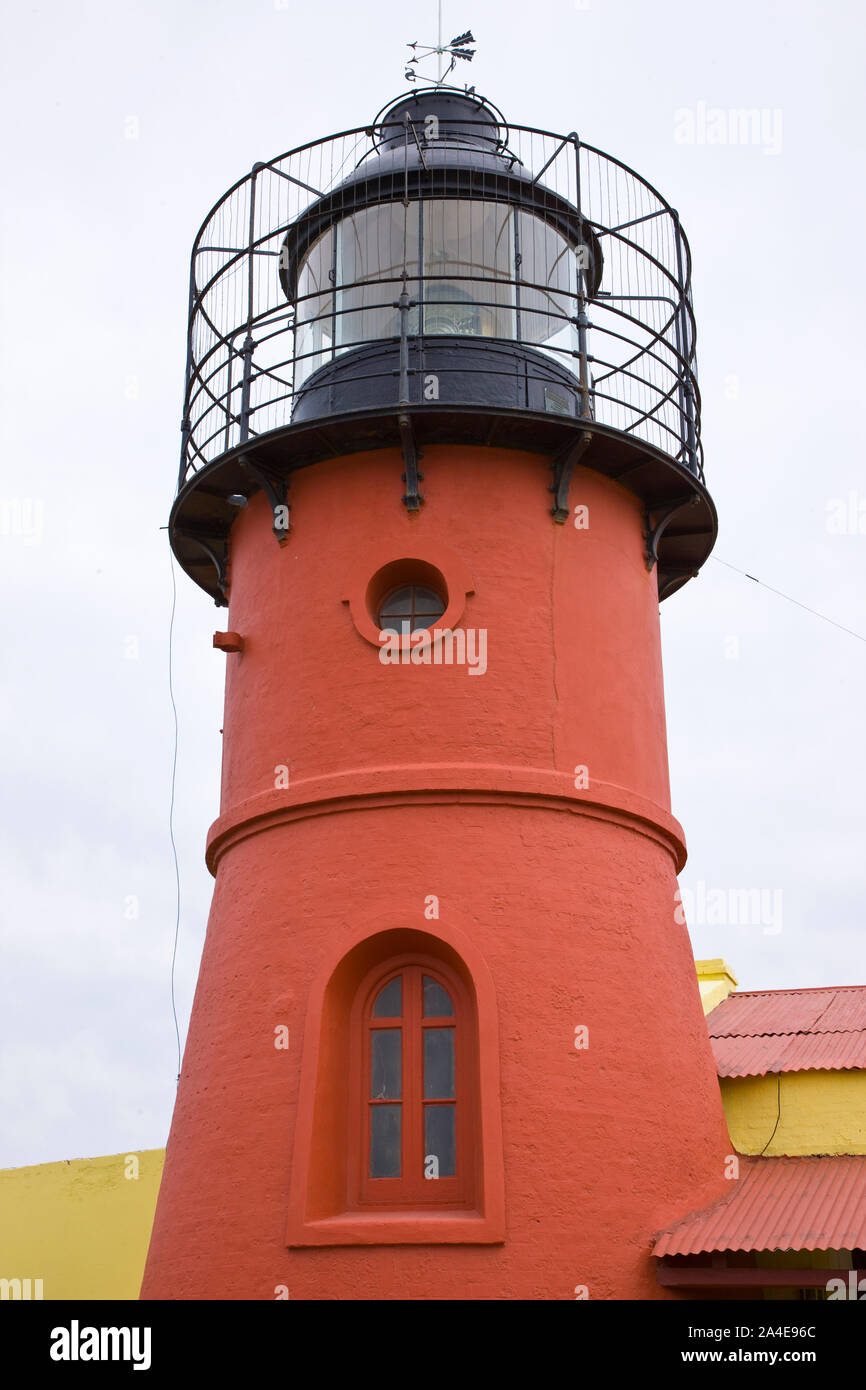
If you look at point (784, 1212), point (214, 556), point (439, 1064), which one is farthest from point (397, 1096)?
point (214, 556)

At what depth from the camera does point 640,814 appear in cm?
1145

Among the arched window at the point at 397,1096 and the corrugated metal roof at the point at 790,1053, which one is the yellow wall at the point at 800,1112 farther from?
the arched window at the point at 397,1096

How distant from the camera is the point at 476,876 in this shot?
1062 centimetres

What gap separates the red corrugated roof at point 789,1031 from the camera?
1203 centimetres

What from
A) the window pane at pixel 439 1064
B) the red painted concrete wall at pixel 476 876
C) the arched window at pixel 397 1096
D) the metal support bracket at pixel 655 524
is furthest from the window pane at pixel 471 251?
the window pane at pixel 439 1064

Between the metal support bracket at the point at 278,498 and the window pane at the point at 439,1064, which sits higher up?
the metal support bracket at the point at 278,498

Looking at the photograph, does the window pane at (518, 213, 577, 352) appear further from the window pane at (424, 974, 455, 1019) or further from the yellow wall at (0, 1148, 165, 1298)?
the yellow wall at (0, 1148, 165, 1298)

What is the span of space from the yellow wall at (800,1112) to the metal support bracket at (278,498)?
19.9ft

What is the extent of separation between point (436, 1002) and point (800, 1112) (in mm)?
3411

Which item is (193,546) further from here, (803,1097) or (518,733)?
(803,1097)

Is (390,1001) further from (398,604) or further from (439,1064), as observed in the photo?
(398,604)

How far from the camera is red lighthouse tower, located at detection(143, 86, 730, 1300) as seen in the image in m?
10.0

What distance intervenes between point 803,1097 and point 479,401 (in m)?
6.43
